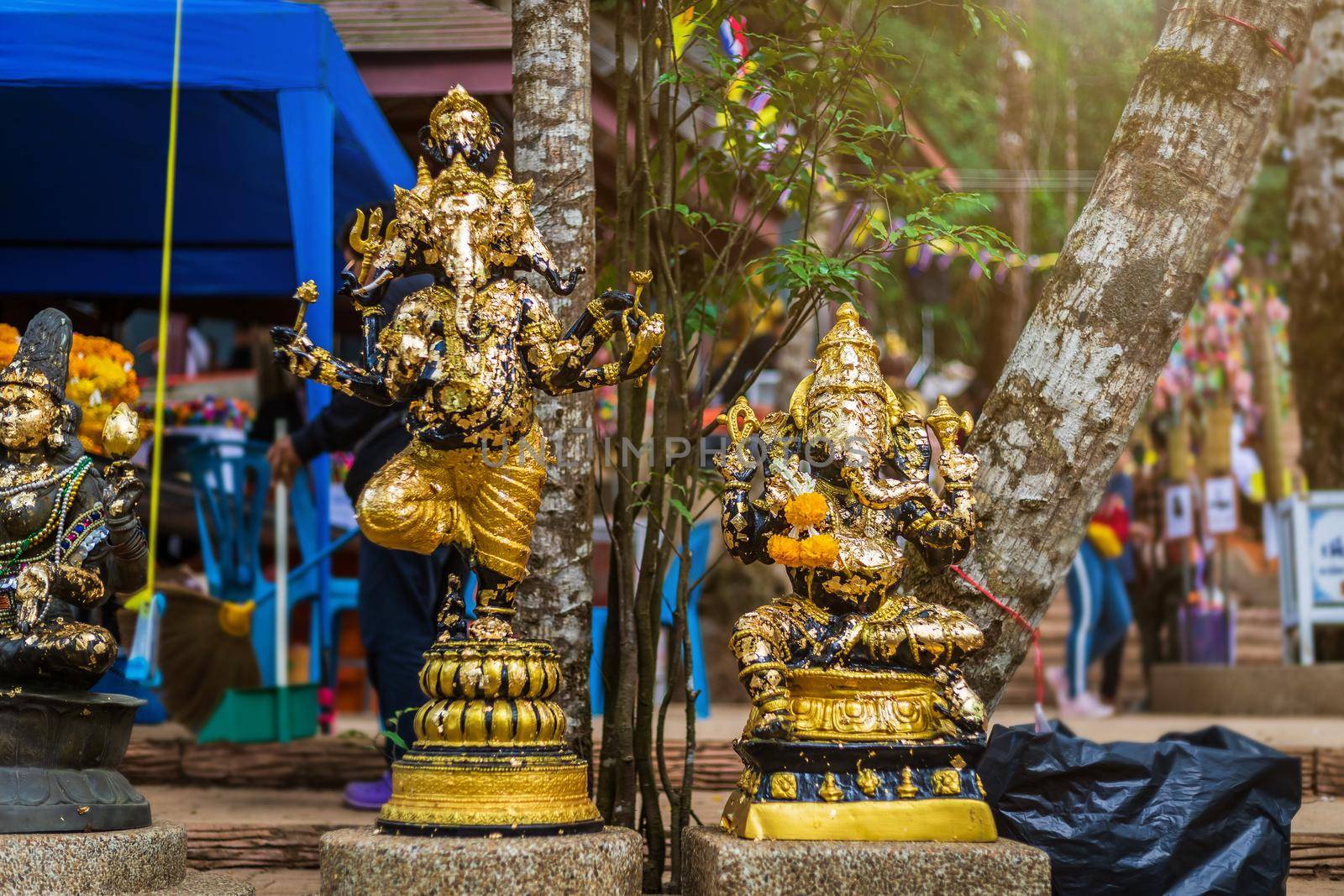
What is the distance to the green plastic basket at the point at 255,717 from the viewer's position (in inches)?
209

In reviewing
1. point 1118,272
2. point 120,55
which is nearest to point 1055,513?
point 1118,272

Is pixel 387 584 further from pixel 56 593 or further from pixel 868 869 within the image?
pixel 868 869

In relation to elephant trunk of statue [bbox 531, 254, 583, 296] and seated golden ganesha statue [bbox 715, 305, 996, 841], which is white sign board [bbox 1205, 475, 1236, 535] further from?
elephant trunk of statue [bbox 531, 254, 583, 296]

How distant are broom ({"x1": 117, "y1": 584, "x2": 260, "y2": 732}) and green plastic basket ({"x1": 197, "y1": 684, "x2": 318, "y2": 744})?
56 centimetres

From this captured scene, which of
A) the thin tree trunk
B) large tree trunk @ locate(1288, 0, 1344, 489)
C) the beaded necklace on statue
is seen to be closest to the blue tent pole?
the beaded necklace on statue

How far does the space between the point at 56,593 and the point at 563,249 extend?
1447 mm

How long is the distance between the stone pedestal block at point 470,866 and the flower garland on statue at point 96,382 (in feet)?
6.06

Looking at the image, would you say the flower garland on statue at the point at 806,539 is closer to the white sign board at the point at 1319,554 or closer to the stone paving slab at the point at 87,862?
the stone paving slab at the point at 87,862

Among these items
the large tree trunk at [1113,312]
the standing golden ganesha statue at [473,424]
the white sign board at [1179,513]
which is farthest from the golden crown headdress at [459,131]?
the white sign board at [1179,513]

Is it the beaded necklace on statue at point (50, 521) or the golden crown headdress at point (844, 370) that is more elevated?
the golden crown headdress at point (844, 370)

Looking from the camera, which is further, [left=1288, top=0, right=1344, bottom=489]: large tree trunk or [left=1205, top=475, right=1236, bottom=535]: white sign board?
[left=1205, top=475, right=1236, bottom=535]: white sign board

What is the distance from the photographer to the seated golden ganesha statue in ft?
8.94

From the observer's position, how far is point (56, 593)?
2984 mm

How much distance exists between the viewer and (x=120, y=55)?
4574 millimetres
